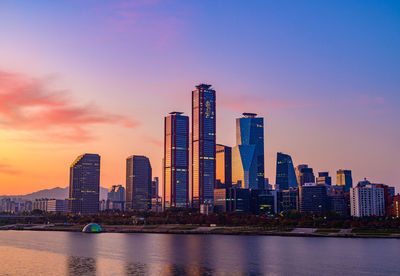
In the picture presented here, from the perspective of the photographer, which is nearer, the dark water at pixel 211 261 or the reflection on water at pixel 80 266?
the reflection on water at pixel 80 266

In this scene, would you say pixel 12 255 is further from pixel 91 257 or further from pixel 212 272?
pixel 212 272

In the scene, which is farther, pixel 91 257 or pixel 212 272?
pixel 91 257

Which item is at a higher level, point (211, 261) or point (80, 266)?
point (211, 261)

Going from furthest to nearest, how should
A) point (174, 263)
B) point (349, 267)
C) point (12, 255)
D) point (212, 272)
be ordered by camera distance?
point (12, 255), point (174, 263), point (349, 267), point (212, 272)

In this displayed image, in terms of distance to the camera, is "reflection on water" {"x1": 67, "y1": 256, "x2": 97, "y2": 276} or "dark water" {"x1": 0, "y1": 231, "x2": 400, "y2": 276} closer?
"reflection on water" {"x1": 67, "y1": 256, "x2": 97, "y2": 276}

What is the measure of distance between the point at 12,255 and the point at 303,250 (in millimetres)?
80353

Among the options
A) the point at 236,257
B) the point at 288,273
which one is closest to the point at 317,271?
the point at 288,273

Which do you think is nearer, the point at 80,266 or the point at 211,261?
the point at 80,266

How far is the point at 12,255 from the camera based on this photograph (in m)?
134

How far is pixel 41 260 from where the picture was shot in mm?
120062

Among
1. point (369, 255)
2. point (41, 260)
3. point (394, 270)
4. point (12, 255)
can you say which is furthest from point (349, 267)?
point (12, 255)

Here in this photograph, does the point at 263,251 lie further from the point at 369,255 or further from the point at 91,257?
the point at 91,257

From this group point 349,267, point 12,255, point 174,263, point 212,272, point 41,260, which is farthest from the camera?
point 12,255

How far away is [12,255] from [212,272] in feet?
218
